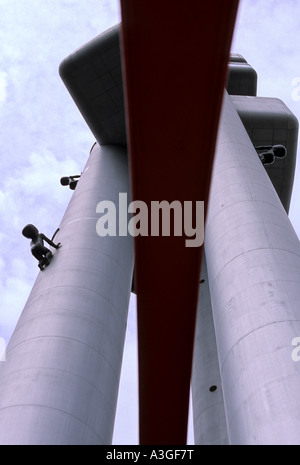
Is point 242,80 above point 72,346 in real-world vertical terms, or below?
above

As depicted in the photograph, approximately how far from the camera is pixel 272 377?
6.45 metres

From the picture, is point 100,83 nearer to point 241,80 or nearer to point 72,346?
point 241,80

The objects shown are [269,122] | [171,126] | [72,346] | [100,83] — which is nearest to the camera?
[171,126]

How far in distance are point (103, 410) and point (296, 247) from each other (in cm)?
442

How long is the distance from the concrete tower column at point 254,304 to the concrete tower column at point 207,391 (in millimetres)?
7180

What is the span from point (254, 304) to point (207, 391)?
9483 millimetres

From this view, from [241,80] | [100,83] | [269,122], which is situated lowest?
[100,83]

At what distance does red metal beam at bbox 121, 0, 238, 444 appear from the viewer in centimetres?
680

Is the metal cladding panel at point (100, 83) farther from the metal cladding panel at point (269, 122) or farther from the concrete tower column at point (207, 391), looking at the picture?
the concrete tower column at point (207, 391)

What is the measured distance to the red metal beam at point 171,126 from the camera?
22.3ft

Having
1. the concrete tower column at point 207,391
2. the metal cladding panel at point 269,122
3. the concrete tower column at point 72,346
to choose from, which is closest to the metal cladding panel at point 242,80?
the metal cladding panel at point 269,122

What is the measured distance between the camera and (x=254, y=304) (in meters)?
7.63

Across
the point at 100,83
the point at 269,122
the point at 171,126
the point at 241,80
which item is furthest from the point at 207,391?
the point at 241,80

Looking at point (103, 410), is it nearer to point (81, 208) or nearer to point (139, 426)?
point (139, 426)
